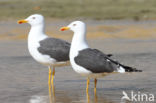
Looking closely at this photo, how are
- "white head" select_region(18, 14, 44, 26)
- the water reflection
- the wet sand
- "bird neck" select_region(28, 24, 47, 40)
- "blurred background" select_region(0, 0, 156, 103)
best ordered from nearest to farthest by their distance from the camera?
the water reflection
the wet sand
"blurred background" select_region(0, 0, 156, 103)
"bird neck" select_region(28, 24, 47, 40)
"white head" select_region(18, 14, 44, 26)

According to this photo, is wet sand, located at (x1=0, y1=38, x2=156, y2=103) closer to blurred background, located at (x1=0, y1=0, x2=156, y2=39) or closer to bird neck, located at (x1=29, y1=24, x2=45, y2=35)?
bird neck, located at (x1=29, y1=24, x2=45, y2=35)

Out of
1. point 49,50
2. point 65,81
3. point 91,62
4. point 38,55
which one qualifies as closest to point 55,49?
point 49,50

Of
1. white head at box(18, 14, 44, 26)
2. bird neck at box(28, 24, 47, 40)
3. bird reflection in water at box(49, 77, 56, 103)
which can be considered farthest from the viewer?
white head at box(18, 14, 44, 26)

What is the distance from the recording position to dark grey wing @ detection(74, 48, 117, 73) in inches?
358

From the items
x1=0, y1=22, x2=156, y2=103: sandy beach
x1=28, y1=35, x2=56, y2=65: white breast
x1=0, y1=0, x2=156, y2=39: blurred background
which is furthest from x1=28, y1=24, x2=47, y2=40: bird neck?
x1=0, y1=0, x2=156, y2=39: blurred background

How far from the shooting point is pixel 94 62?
9.16 meters

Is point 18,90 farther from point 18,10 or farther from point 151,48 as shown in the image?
point 18,10

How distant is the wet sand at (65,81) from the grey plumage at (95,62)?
24.1 inches

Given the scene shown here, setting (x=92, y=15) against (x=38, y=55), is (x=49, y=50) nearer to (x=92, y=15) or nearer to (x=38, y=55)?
(x=38, y=55)

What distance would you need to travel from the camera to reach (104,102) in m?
8.80

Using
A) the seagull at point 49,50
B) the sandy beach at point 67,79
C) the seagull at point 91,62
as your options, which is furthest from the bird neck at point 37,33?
the seagull at point 91,62

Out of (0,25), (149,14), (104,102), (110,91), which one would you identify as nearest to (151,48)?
(110,91)

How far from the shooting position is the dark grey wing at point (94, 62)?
358 inches

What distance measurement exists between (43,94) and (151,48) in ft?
26.0
